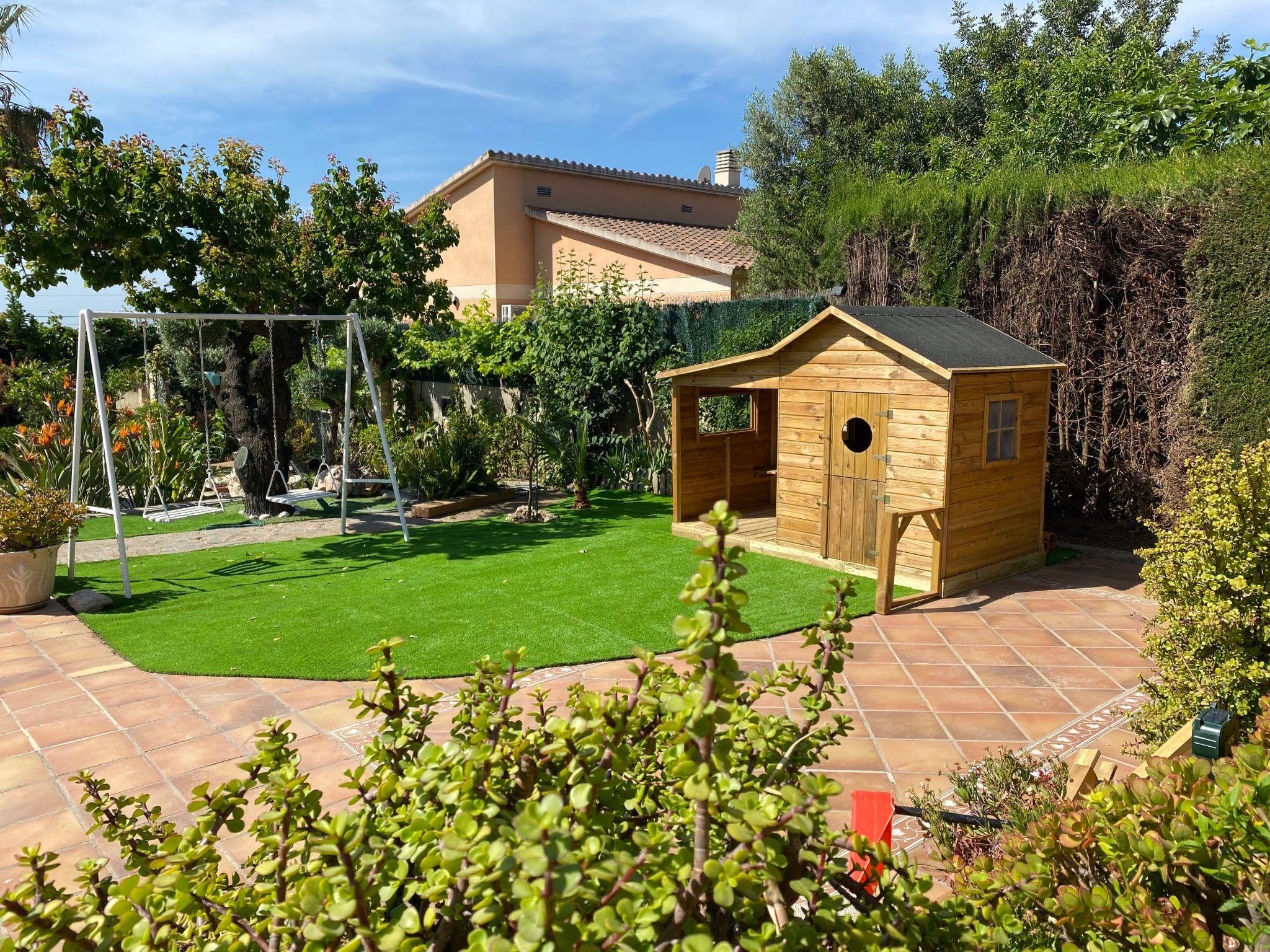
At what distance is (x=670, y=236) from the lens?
2017cm

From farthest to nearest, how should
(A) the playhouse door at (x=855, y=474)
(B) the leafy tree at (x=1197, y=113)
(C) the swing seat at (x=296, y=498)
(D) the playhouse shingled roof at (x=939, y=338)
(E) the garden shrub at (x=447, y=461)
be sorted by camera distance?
(E) the garden shrub at (x=447, y=461)
(B) the leafy tree at (x=1197, y=113)
(C) the swing seat at (x=296, y=498)
(A) the playhouse door at (x=855, y=474)
(D) the playhouse shingled roof at (x=939, y=338)

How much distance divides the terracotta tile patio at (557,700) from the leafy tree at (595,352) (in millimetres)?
7389

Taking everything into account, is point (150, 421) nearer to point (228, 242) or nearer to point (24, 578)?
point (228, 242)

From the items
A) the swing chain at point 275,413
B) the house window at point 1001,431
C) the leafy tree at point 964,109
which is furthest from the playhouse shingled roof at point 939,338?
the swing chain at point 275,413

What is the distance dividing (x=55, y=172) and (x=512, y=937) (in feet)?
36.6

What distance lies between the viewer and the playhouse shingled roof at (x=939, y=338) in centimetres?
808

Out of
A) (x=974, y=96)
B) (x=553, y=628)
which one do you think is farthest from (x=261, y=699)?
(x=974, y=96)

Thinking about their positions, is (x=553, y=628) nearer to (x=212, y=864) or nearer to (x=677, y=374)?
(x=677, y=374)

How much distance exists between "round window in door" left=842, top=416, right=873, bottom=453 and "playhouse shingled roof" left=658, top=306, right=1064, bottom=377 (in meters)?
0.98

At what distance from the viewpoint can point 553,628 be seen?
7230 millimetres

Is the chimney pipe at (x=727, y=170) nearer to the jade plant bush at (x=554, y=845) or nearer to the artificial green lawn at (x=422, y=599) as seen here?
the artificial green lawn at (x=422, y=599)

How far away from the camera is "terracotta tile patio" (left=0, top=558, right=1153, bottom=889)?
4730mm

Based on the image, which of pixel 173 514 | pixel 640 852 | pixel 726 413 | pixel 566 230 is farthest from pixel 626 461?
pixel 640 852

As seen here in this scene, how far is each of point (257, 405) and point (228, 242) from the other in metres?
2.85
